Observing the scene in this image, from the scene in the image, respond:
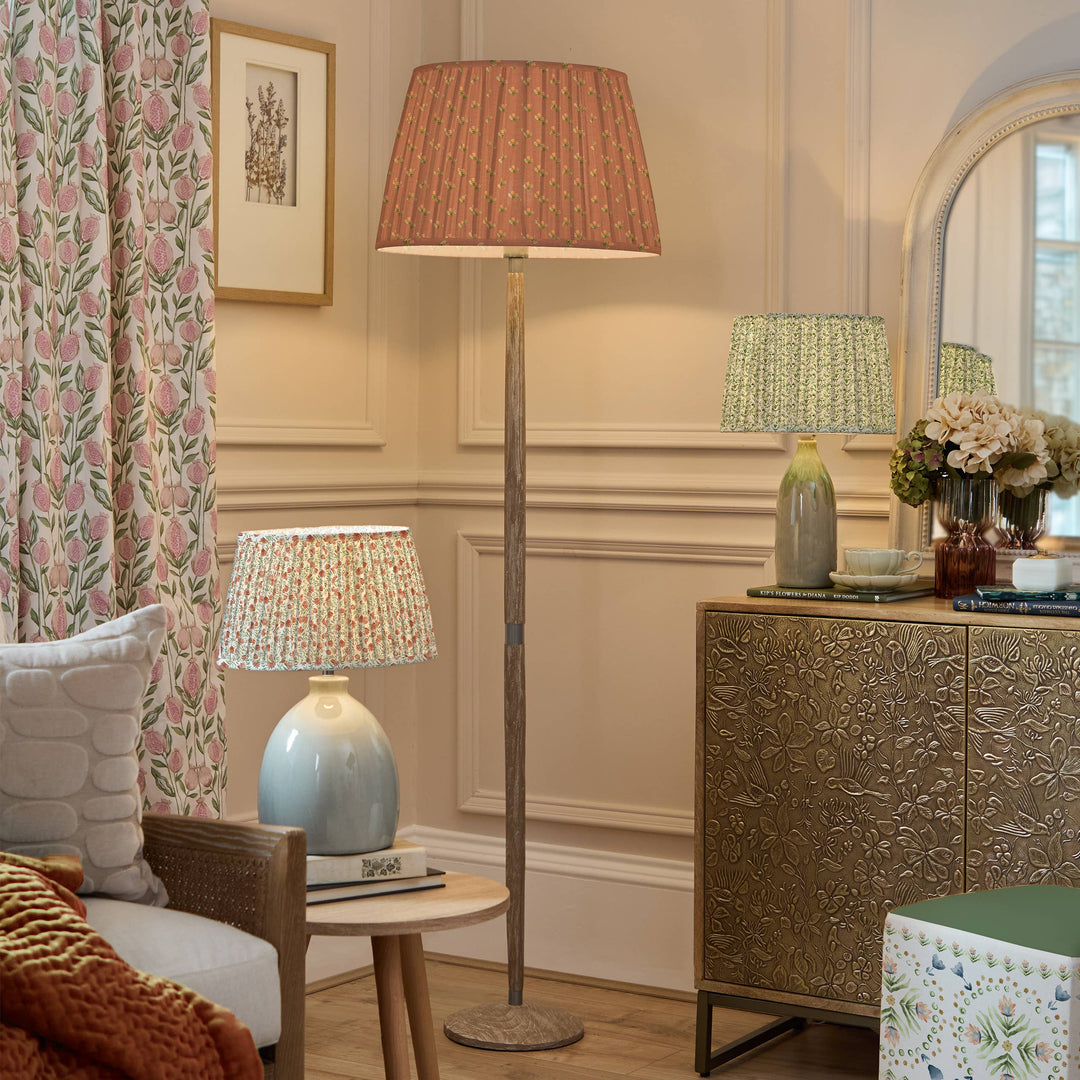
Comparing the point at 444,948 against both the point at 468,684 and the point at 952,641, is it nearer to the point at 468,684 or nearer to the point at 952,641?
the point at 468,684

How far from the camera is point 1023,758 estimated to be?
107 inches

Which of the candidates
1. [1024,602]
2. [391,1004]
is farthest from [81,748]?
[1024,602]

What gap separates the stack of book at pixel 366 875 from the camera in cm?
237

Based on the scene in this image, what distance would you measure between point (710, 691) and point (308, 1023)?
1.12m

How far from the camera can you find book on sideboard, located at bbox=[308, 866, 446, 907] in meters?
2.35

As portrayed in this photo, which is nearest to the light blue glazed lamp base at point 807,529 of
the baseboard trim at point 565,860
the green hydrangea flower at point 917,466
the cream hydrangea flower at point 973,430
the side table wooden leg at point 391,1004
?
the green hydrangea flower at point 917,466

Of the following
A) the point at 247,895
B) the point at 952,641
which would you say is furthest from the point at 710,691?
the point at 247,895

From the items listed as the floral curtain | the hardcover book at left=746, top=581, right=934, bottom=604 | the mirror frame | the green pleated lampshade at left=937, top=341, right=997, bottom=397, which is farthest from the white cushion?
the green pleated lampshade at left=937, top=341, right=997, bottom=397

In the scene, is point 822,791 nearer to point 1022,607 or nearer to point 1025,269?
point 1022,607

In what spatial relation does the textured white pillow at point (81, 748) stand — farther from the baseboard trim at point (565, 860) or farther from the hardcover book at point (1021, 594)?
the baseboard trim at point (565, 860)

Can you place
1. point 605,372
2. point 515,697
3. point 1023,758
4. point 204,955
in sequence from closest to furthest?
point 204,955
point 1023,758
point 515,697
point 605,372

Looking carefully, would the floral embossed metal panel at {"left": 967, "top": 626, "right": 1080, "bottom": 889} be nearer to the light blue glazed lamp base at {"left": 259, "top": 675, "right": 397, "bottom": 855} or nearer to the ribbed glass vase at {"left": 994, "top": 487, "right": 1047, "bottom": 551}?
the ribbed glass vase at {"left": 994, "top": 487, "right": 1047, "bottom": 551}

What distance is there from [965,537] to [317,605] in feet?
4.41

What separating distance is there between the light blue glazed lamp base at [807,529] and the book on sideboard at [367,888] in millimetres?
1006
